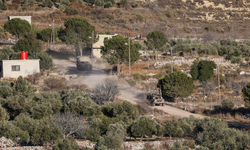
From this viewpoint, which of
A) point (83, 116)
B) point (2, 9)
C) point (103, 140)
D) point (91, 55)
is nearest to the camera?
point (103, 140)

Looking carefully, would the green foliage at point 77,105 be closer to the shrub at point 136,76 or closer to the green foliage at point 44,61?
the shrub at point 136,76

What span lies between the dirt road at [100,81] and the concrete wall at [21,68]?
4596 mm

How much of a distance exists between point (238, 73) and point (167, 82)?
52.9 feet

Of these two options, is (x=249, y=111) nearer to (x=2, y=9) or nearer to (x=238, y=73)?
(x=238, y=73)

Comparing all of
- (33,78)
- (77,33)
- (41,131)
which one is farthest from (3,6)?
(41,131)

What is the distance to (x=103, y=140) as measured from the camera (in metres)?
20.5

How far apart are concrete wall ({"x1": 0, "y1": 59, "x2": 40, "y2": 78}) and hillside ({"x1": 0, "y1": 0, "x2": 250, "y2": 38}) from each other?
106 feet

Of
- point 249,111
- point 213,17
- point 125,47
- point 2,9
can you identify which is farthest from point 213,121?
point 213,17

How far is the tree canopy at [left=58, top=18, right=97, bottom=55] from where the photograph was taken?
56.0 metres

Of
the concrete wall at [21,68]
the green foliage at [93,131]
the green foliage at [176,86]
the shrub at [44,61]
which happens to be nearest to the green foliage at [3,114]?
the green foliage at [93,131]

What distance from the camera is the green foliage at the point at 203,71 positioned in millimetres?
45875

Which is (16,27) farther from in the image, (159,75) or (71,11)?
(159,75)

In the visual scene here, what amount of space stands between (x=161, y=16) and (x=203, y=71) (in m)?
55.2

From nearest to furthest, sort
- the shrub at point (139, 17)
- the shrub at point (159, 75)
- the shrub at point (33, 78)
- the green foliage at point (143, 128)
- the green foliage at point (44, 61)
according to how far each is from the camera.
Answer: the green foliage at point (143, 128), the shrub at point (33, 78), the shrub at point (159, 75), the green foliage at point (44, 61), the shrub at point (139, 17)
